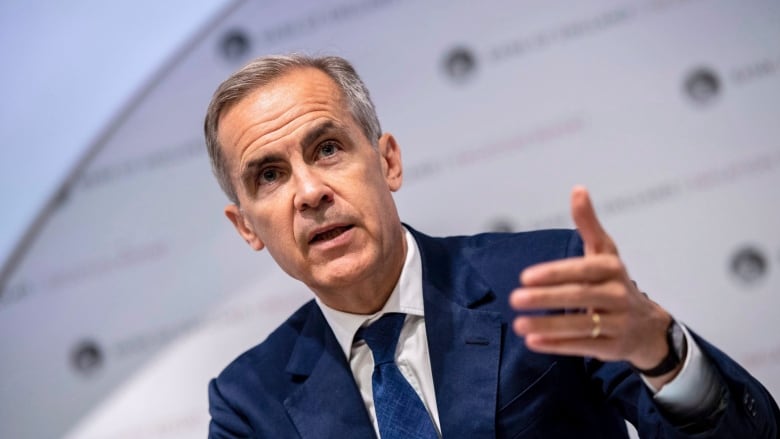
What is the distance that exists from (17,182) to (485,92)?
1.98 m

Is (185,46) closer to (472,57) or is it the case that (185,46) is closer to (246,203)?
(472,57)

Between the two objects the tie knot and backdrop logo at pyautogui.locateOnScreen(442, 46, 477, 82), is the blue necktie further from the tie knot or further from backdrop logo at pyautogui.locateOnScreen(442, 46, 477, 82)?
backdrop logo at pyautogui.locateOnScreen(442, 46, 477, 82)

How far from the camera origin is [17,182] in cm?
371

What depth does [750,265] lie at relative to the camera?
10.3ft

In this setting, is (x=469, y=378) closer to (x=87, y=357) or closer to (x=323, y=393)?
(x=323, y=393)

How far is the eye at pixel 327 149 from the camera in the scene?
7.05 ft

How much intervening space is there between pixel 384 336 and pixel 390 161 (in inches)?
19.8

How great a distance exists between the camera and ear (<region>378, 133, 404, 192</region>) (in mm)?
2340

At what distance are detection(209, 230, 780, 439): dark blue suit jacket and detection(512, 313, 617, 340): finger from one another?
0.33 meters

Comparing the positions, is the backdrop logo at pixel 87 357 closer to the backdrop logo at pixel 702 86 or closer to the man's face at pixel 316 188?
the man's face at pixel 316 188

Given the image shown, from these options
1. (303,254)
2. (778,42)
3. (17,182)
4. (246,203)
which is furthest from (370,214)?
(17,182)

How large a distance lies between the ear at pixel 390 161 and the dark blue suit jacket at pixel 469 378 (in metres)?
0.17

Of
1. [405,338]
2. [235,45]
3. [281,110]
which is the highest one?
[235,45]

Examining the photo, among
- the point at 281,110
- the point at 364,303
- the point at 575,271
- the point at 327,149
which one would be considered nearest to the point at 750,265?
the point at 364,303
